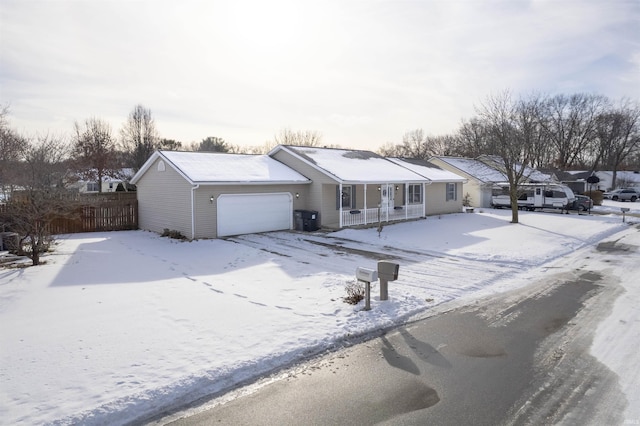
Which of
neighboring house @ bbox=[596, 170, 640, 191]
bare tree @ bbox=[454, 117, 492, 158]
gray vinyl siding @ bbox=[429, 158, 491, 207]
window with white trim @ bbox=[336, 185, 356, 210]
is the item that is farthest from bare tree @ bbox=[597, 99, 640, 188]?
window with white trim @ bbox=[336, 185, 356, 210]

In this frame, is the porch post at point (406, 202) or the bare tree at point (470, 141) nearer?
the porch post at point (406, 202)

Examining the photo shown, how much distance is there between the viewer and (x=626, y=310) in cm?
834

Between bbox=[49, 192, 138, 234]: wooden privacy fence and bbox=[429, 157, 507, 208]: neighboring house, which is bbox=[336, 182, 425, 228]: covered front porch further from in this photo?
bbox=[49, 192, 138, 234]: wooden privacy fence

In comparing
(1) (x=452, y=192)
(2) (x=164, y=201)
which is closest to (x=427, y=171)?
(1) (x=452, y=192)

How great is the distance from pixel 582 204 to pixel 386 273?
2910cm

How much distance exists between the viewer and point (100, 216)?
20.7 metres

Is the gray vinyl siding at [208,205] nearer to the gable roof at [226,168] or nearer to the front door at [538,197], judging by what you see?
the gable roof at [226,168]

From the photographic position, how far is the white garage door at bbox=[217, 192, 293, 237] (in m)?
18.2

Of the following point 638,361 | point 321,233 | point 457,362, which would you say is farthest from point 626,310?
point 321,233

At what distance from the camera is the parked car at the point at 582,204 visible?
30875 mm

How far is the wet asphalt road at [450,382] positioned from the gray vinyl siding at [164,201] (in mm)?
12825

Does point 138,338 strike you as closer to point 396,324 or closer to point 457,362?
point 396,324


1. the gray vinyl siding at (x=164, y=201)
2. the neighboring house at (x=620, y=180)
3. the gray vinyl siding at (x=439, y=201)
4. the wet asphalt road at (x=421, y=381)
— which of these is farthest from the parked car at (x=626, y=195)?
the gray vinyl siding at (x=164, y=201)

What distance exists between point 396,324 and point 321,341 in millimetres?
1659
